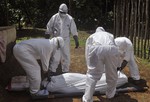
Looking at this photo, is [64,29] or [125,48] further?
[64,29]

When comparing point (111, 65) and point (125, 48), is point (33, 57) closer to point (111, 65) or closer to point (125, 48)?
point (111, 65)

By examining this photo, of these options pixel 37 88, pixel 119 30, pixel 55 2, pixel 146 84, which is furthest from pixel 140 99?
pixel 55 2

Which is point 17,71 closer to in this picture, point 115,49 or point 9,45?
point 9,45

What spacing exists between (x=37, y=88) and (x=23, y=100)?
1.27 feet

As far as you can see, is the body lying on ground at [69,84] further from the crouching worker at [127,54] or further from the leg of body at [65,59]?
the leg of body at [65,59]

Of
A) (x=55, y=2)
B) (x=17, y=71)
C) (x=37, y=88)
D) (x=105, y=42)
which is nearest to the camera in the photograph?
(x=105, y=42)

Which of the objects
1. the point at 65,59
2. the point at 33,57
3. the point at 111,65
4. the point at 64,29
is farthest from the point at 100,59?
the point at 64,29

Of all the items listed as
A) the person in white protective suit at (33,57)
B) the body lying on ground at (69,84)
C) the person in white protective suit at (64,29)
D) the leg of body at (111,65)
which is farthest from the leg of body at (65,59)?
the leg of body at (111,65)

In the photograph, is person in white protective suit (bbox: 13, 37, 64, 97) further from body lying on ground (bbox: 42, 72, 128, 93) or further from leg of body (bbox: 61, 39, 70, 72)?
leg of body (bbox: 61, 39, 70, 72)

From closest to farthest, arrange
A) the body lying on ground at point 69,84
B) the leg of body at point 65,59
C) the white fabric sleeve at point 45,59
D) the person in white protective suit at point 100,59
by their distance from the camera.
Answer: the person in white protective suit at point 100,59 → the white fabric sleeve at point 45,59 → the body lying on ground at point 69,84 → the leg of body at point 65,59

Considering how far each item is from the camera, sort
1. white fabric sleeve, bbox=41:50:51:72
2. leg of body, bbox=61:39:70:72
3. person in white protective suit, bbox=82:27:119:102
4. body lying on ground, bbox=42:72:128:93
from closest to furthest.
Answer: person in white protective suit, bbox=82:27:119:102 → white fabric sleeve, bbox=41:50:51:72 → body lying on ground, bbox=42:72:128:93 → leg of body, bbox=61:39:70:72

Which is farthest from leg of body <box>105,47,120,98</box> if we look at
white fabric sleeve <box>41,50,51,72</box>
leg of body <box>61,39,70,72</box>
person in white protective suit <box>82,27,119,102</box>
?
leg of body <box>61,39,70,72</box>

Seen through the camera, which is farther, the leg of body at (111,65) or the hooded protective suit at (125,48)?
the hooded protective suit at (125,48)

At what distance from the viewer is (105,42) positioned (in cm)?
598
